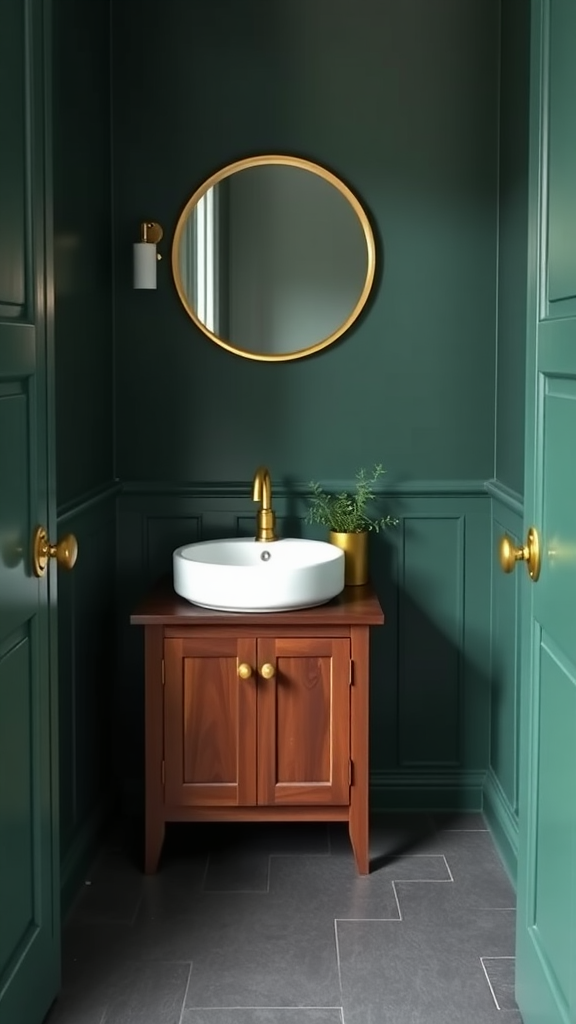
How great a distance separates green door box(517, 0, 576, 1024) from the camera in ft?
6.00

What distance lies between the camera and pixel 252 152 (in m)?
3.18

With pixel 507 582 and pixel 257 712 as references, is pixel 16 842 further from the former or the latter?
pixel 507 582

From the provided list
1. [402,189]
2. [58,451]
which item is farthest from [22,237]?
[402,189]

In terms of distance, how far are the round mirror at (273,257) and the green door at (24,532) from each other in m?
1.09

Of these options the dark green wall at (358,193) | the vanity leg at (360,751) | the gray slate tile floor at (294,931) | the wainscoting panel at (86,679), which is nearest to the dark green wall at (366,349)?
the dark green wall at (358,193)

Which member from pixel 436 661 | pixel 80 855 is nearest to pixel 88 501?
pixel 80 855

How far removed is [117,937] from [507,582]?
131 centimetres

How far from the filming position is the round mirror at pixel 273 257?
318 centimetres

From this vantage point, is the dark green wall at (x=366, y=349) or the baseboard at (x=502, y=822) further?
the dark green wall at (x=366, y=349)

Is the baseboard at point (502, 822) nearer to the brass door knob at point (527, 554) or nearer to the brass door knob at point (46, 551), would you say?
the brass door knob at point (527, 554)

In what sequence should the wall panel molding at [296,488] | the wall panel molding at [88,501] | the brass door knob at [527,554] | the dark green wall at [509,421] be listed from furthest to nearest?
the wall panel molding at [296,488], the dark green wall at [509,421], the wall panel molding at [88,501], the brass door knob at [527,554]

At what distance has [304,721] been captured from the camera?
2875mm

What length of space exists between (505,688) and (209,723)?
82 centimetres

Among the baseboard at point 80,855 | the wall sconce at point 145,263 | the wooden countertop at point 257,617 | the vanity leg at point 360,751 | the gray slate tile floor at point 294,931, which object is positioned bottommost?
the gray slate tile floor at point 294,931
